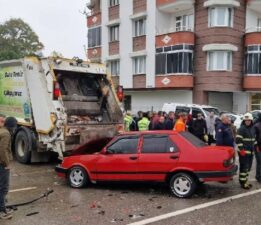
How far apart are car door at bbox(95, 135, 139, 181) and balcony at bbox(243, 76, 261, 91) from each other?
68.0 feet

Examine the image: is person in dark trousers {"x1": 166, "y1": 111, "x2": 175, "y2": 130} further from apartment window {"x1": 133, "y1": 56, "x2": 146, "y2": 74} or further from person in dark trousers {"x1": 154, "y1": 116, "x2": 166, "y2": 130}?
apartment window {"x1": 133, "y1": 56, "x2": 146, "y2": 74}

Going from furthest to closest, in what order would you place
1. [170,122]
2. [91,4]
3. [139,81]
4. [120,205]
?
[91,4] → [139,81] → [170,122] → [120,205]

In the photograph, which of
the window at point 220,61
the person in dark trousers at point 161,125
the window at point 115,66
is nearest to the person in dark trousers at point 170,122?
the person in dark trousers at point 161,125

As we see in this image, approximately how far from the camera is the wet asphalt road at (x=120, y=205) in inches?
276

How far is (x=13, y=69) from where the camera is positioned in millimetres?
12742

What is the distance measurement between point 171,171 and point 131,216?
5.40ft

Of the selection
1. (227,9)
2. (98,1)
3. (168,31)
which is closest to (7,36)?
(98,1)

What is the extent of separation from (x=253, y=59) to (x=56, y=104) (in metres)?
19.9

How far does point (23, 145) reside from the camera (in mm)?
12531

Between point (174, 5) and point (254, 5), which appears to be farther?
point (174, 5)

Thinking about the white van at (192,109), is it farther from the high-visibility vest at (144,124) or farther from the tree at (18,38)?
the tree at (18,38)

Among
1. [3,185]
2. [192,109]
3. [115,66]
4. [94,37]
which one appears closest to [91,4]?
[94,37]

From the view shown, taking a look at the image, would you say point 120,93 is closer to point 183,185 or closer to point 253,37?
point 183,185

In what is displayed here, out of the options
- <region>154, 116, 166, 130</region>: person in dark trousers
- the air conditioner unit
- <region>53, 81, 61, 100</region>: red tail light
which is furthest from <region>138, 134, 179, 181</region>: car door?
the air conditioner unit
